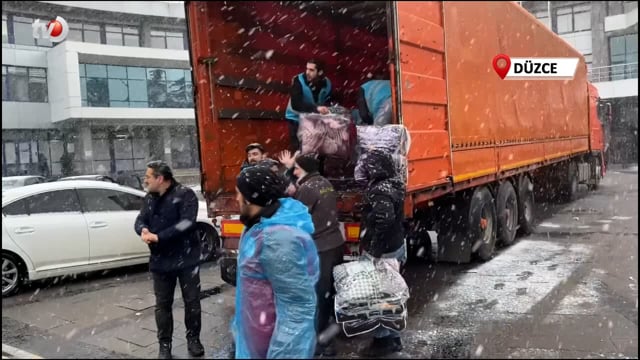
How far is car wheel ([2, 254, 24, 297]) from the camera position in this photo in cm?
643

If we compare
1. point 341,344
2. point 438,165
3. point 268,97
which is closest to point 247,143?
point 268,97

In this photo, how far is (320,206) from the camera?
439 centimetres

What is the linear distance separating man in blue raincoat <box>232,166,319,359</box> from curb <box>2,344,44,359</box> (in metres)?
2.93

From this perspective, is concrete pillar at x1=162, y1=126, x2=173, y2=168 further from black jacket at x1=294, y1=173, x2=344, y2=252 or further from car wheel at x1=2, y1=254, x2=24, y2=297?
black jacket at x1=294, y1=173, x2=344, y2=252

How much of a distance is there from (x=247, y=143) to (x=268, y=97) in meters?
0.68

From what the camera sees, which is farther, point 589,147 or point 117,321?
point 589,147

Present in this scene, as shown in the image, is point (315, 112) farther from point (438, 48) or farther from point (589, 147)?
point (589, 147)

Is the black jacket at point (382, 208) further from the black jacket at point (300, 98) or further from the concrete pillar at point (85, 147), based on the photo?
the concrete pillar at point (85, 147)

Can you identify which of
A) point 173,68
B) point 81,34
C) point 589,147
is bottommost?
point 589,147

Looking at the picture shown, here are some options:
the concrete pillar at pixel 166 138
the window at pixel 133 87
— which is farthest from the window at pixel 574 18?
the concrete pillar at pixel 166 138

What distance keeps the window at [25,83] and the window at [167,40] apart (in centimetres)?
663

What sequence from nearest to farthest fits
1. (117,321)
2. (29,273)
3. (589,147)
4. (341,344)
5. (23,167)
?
1. (341,344)
2. (117,321)
3. (29,273)
4. (589,147)
5. (23,167)

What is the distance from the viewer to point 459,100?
20.4ft

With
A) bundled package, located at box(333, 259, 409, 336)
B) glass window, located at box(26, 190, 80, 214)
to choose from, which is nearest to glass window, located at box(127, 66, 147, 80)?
glass window, located at box(26, 190, 80, 214)
